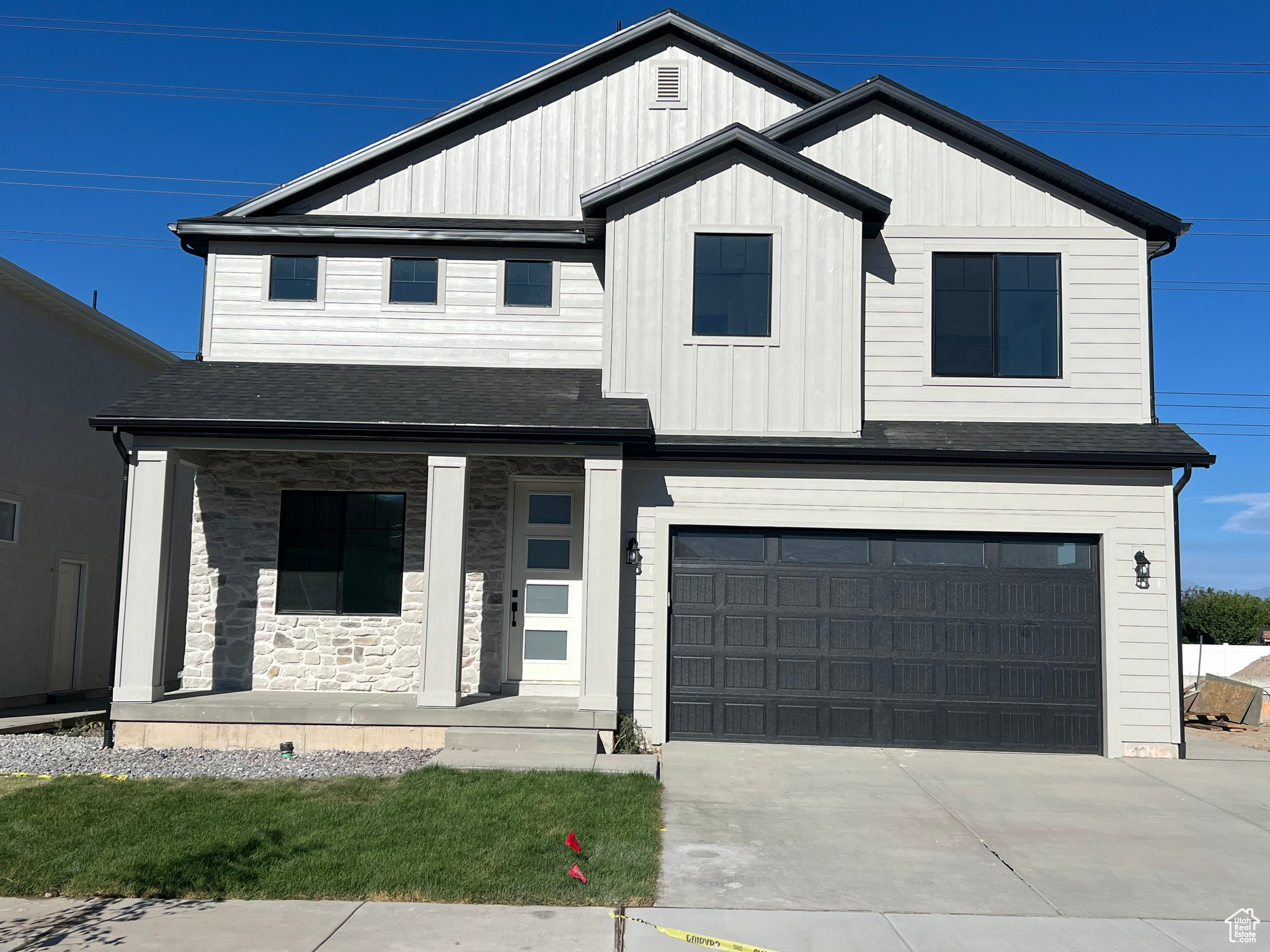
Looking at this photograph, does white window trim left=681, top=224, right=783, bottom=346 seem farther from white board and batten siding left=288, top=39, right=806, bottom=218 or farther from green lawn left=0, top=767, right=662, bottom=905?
green lawn left=0, top=767, right=662, bottom=905

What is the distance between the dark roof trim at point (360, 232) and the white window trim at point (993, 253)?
159 inches

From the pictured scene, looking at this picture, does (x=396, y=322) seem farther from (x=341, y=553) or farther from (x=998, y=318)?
(x=998, y=318)

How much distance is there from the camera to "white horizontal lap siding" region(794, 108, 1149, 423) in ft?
38.0

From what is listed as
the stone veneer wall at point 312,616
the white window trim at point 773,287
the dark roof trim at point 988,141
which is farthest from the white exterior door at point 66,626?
the dark roof trim at point 988,141

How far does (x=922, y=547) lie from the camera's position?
11227 mm

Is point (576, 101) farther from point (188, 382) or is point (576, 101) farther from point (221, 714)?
point (221, 714)

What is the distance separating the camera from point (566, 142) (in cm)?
1373

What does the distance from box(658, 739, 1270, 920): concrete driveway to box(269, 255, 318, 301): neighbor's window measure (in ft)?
23.3

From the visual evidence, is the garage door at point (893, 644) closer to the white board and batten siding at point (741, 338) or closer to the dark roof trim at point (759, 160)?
the white board and batten siding at point (741, 338)

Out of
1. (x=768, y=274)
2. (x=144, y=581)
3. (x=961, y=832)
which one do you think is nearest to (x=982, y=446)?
(x=768, y=274)

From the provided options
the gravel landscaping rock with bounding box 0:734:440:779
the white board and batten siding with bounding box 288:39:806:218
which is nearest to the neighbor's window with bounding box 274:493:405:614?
the gravel landscaping rock with bounding box 0:734:440:779

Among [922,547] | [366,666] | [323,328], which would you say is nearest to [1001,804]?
[922,547]

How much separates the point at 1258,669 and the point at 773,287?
97.6ft

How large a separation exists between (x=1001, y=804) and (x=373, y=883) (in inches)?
209
